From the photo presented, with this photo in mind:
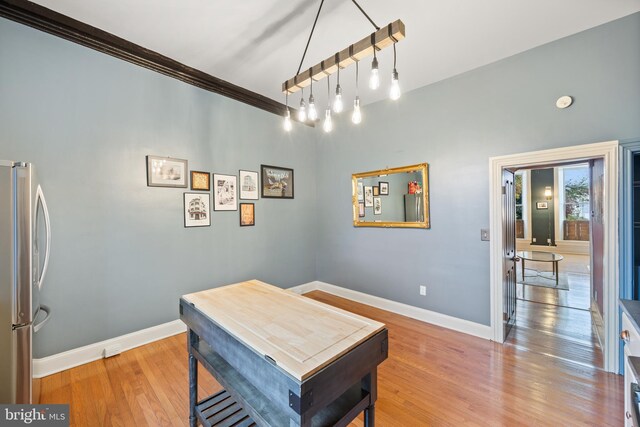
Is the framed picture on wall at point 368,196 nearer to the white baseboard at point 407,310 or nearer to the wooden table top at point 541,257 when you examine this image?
the white baseboard at point 407,310

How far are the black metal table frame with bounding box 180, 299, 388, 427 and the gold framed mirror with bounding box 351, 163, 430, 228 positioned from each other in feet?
7.47

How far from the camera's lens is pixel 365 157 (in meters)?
3.82

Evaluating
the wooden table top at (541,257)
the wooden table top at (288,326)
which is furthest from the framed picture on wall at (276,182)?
the wooden table top at (541,257)

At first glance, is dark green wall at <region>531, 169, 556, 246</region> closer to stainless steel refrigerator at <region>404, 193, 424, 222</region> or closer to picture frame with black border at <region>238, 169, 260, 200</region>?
stainless steel refrigerator at <region>404, 193, 424, 222</region>

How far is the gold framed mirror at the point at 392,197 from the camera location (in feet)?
10.6

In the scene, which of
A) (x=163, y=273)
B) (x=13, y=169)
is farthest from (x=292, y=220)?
(x=13, y=169)

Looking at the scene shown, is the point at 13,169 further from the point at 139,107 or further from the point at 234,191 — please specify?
the point at 234,191

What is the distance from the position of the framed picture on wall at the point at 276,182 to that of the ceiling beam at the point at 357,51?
1969 millimetres

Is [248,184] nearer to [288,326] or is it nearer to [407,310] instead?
[288,326]

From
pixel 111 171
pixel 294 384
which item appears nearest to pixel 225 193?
pixel 111 171

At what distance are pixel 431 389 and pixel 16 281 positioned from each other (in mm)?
2854

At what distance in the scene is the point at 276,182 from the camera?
12.9 ft

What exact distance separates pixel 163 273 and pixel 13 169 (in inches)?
64.7

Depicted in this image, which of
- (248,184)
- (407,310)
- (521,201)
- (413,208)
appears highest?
(248,184)
